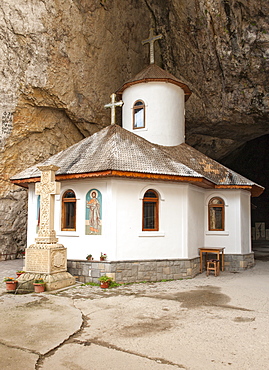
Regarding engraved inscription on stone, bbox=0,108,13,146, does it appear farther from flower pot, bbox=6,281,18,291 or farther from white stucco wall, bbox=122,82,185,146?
flower pot, bbox=6,281,18,291

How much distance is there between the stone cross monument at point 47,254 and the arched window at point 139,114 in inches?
247

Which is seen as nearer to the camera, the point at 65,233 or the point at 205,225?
the point at 65,233

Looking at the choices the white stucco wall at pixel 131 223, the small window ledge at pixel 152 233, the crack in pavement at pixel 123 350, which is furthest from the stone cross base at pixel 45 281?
the crack in pavement at pixel 123 350

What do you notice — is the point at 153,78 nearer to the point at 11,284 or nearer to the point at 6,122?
the point at 6,122

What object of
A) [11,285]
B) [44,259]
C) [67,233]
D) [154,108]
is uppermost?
[154,108]

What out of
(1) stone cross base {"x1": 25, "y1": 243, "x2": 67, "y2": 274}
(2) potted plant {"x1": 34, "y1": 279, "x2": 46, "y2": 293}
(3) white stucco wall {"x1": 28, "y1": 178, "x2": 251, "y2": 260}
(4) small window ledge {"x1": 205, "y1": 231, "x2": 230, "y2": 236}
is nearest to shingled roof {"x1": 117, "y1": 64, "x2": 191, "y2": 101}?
(3) white stucco wall {"x1": 28, "y1": 178, "x2": 251, "y2": 260}

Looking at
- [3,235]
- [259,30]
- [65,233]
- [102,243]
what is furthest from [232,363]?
[259,30]

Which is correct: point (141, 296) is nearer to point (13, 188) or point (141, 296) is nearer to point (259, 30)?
point (13, 188)

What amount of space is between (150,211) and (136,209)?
642mm

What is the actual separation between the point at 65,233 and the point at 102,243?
166 centimetres

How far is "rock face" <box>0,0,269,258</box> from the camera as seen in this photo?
54.4 ft

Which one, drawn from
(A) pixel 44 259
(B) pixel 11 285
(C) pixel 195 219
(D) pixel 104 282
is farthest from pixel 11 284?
(C) pixel 195 219

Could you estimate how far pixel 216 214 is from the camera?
14.9 metres

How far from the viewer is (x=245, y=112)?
19.6 metres
